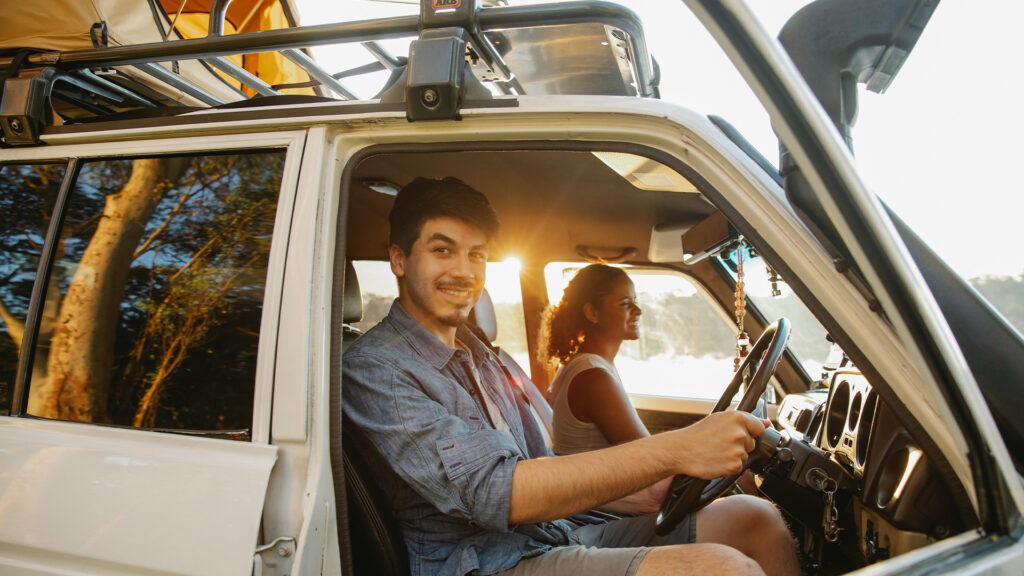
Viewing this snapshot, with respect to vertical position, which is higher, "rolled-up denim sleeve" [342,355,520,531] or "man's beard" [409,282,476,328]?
"man's beard" [409,282,476,328]

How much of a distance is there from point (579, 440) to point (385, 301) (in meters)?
1.31

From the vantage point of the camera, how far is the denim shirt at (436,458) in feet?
4.26

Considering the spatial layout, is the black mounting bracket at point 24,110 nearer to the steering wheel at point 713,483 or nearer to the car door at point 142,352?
the car door at point 142,352

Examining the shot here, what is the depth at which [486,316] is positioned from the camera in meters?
3.24

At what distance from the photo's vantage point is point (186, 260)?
140 centimetres

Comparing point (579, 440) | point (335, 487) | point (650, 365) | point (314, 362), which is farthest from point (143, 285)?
point (650, 365)

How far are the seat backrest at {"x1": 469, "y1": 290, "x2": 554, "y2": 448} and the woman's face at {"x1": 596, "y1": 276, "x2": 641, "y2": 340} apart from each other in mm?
497

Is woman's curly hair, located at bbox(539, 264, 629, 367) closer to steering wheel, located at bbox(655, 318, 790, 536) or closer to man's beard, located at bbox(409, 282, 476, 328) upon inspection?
steering wheel, located at bbox(655, 318, 790, 536)

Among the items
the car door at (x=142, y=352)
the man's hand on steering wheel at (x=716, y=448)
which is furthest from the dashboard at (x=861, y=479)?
the car door at (x=142, y=352)

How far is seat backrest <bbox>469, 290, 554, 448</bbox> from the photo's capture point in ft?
9.84

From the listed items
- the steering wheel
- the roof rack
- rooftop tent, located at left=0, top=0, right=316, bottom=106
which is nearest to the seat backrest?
the steering wheel

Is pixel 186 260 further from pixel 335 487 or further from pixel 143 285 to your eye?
pixel 335 487

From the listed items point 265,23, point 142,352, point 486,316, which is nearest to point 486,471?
point 142,352

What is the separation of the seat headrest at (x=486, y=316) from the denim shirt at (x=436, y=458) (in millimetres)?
1432
